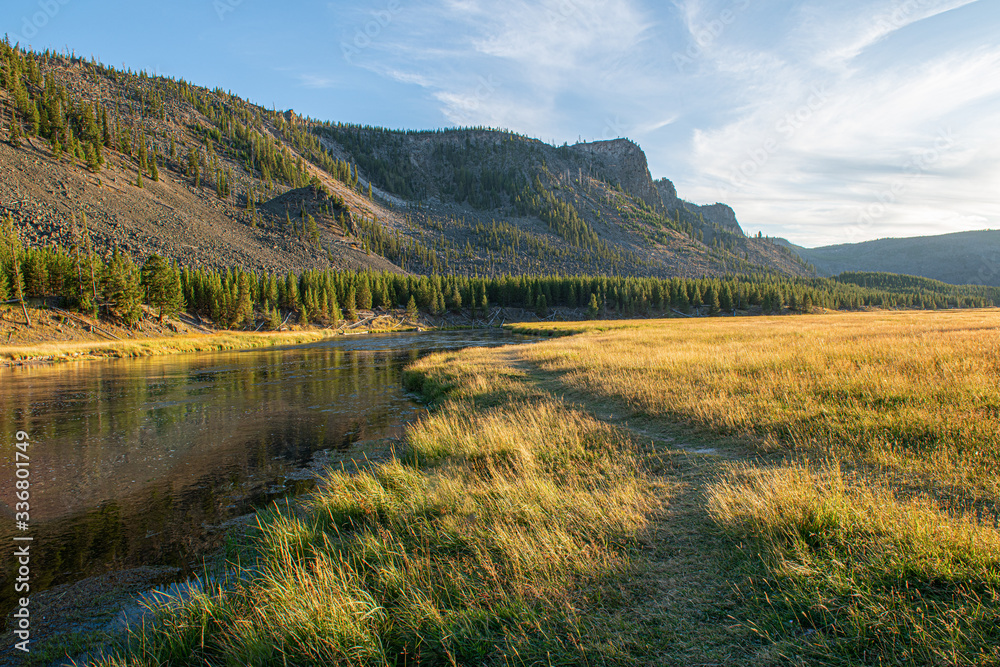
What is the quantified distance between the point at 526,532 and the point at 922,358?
45.3 feet

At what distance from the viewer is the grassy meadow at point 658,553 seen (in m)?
3.65

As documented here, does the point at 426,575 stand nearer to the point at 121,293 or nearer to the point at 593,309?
the point at 121,293

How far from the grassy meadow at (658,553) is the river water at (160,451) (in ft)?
7.17

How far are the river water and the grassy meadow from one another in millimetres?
2185

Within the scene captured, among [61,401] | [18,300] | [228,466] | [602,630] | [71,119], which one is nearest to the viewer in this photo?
[602,630]

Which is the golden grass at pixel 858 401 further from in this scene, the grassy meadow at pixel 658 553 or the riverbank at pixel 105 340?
the riverbank at pixel 105 340

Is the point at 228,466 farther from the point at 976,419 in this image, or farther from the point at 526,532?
the point at 976,419

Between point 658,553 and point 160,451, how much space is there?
15013mm

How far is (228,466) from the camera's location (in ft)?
39.7

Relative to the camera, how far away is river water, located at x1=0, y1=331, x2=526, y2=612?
8047 millimetres

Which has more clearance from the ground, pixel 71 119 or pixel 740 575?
pixel 71 119

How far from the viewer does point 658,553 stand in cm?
509

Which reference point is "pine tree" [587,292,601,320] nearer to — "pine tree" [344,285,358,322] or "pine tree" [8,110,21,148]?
"pine tree" [344,285,358,322]

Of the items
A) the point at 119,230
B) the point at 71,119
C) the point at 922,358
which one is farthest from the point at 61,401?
the point at 71,119
